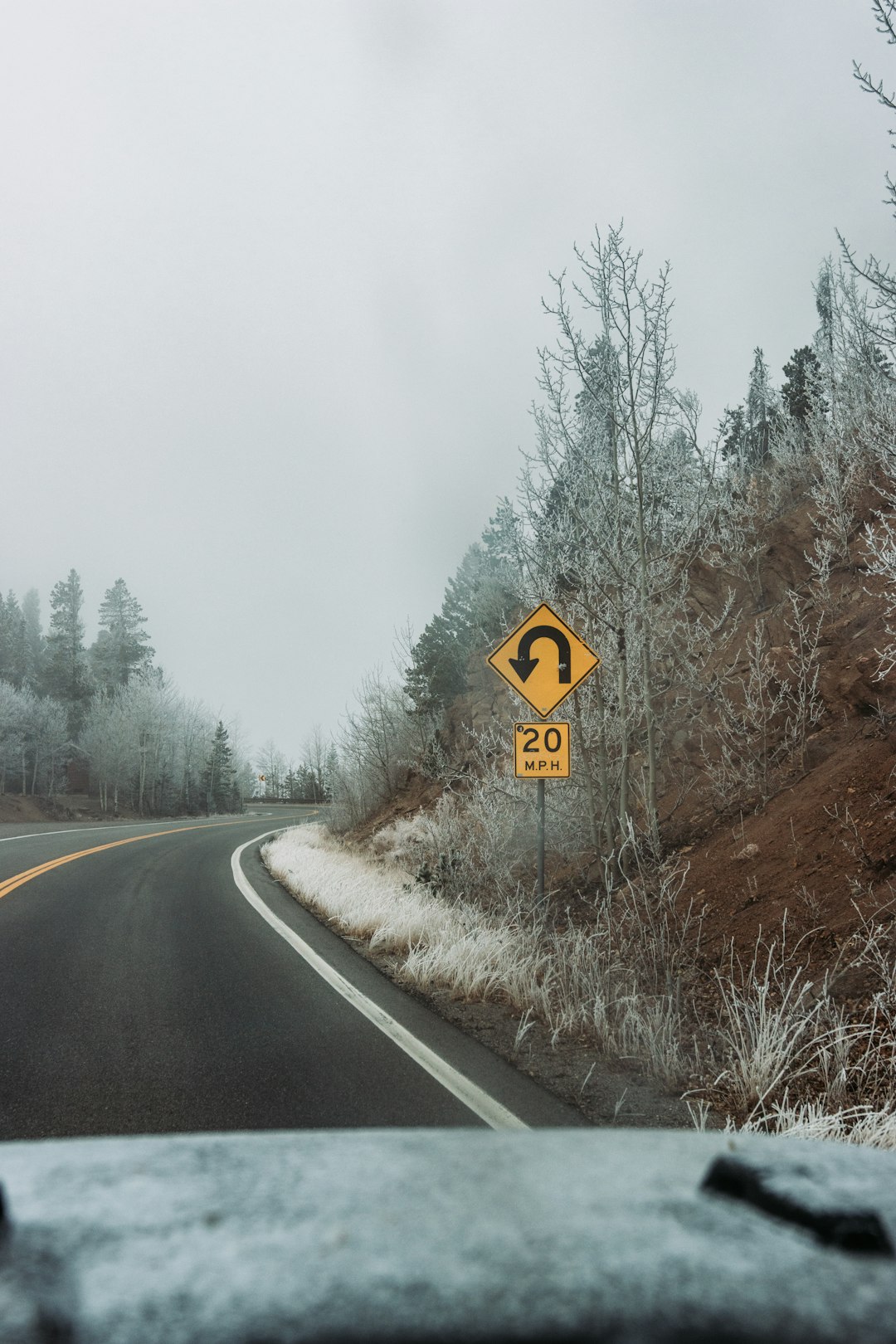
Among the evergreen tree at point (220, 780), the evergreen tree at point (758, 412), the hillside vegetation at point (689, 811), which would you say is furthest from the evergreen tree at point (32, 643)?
the hillside vegetation at point (689, 811)

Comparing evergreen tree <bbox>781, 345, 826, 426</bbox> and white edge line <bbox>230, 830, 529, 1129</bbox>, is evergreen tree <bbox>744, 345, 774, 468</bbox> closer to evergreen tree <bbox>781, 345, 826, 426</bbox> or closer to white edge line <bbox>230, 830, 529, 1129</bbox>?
evergreen tree <bbox>781, 345, 826, 426</bbox>

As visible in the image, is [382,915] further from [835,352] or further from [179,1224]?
[835,352]

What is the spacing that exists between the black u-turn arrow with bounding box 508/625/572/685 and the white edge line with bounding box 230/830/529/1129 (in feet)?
11.2

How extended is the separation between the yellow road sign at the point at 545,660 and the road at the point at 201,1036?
10.2ft

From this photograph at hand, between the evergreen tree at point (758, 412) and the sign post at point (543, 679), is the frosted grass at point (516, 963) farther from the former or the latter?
the evergreen tree at point (758, 412)

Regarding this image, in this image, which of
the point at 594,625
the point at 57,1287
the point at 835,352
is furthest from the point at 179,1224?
the point at 835,352

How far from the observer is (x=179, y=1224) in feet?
2.77

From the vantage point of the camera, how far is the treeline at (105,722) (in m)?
68.7

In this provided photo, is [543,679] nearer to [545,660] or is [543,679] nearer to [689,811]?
[545,660]

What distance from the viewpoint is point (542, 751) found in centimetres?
845

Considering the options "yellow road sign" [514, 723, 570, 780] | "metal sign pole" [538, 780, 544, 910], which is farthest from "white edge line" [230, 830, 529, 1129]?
"yellow road sign" [514, 723, 570, 780]

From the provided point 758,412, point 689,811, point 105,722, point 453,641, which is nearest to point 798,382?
point 758,412

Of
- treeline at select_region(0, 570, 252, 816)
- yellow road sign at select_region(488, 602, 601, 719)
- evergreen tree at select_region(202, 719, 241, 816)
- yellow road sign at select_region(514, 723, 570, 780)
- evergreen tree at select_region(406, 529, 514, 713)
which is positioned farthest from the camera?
evergreen tree at select_region(202, 719, 241, 816)

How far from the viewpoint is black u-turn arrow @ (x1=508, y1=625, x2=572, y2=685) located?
Result: 852 centimetres
